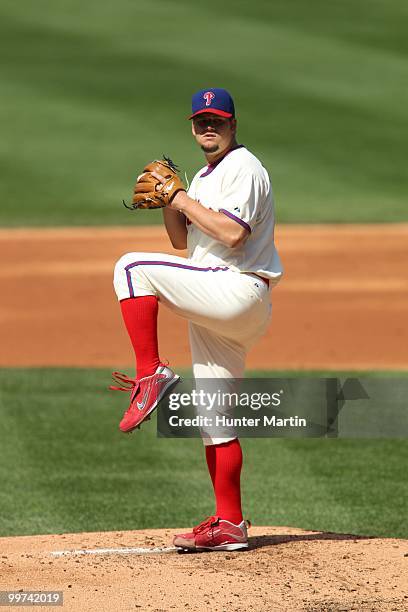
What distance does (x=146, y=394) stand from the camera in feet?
17.7

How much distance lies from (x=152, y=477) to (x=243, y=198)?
3.68 meters

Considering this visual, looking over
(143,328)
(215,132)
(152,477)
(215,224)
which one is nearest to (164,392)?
(143,328)

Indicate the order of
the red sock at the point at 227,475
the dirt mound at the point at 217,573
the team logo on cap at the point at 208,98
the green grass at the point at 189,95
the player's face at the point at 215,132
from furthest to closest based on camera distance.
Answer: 1. the green grass at the point at 189,95
2. the red sock at the point at 227,475
3. the player's face at the point at 215,132
4. the team logo on cap at the point at 208,98
5. the dirt mound at the point at 217,573

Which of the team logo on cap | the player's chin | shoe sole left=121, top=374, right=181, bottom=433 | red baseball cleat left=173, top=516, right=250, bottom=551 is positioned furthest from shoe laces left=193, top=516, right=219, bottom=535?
the team logo on cap

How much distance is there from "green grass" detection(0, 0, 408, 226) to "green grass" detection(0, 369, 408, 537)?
8.43m

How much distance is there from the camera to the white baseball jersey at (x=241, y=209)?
552 cm

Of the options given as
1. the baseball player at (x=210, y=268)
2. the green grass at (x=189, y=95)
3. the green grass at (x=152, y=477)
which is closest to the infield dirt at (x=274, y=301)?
the green grass at (x=189, y=95)

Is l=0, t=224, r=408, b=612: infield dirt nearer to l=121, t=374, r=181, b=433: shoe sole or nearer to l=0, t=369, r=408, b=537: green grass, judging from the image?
l=121, t=374, r=181, b=433: shoe sole

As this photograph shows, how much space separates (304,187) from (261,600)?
1515 centimetres

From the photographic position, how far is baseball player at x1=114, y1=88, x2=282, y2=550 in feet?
17.9

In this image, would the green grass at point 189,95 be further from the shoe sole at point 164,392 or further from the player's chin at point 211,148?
the shoe sole at point 164,392

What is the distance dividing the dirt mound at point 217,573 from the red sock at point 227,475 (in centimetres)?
22

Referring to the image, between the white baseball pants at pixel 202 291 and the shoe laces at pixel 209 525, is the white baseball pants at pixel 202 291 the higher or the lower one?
the higher one

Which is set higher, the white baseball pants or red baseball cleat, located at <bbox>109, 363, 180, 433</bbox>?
the white baseball pants
